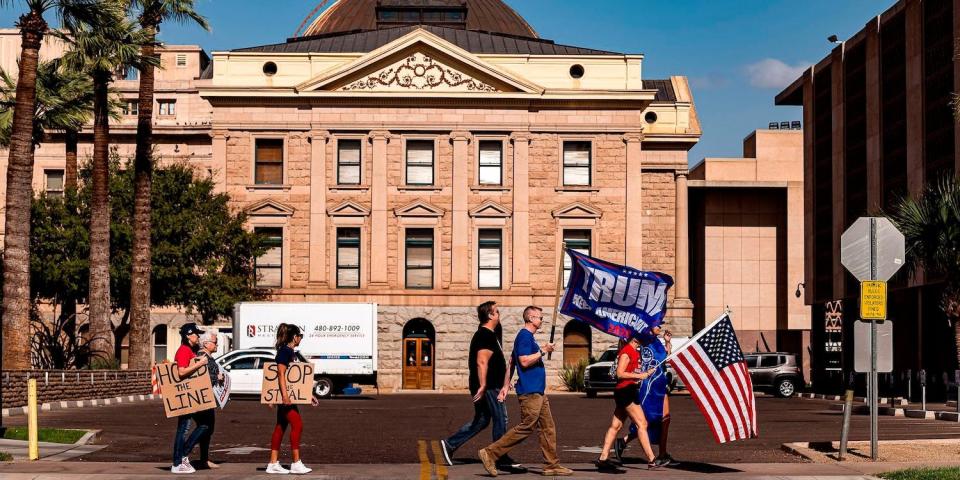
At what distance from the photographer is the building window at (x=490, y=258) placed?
6047cm

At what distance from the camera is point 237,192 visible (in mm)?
60219

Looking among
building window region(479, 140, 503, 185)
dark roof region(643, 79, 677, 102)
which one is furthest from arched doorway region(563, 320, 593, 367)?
dark roof region(643, 79, 677, 102)

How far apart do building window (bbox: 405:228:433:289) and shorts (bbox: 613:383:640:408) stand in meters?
43.5

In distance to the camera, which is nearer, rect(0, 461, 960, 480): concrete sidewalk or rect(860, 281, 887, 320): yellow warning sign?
rect(0, 461, 960, 480): concrete sidewalk

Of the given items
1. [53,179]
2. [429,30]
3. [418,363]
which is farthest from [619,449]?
[53,179]

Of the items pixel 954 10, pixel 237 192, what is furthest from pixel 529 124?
pixel 954 10

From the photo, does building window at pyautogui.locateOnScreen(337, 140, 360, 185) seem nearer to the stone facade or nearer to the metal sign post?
the stone facade

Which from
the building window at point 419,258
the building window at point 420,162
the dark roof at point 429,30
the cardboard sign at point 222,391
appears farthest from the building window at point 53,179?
the cardboard sign at point 222,391

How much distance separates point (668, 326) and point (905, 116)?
52.5 feet

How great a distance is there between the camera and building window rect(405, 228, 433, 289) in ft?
198

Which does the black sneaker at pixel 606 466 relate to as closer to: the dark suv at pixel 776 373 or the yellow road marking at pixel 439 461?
the yellow road marking at pixel 439 461

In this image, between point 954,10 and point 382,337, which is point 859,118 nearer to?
point 954,10

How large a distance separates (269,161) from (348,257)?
5194mm

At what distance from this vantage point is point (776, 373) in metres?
53.0
